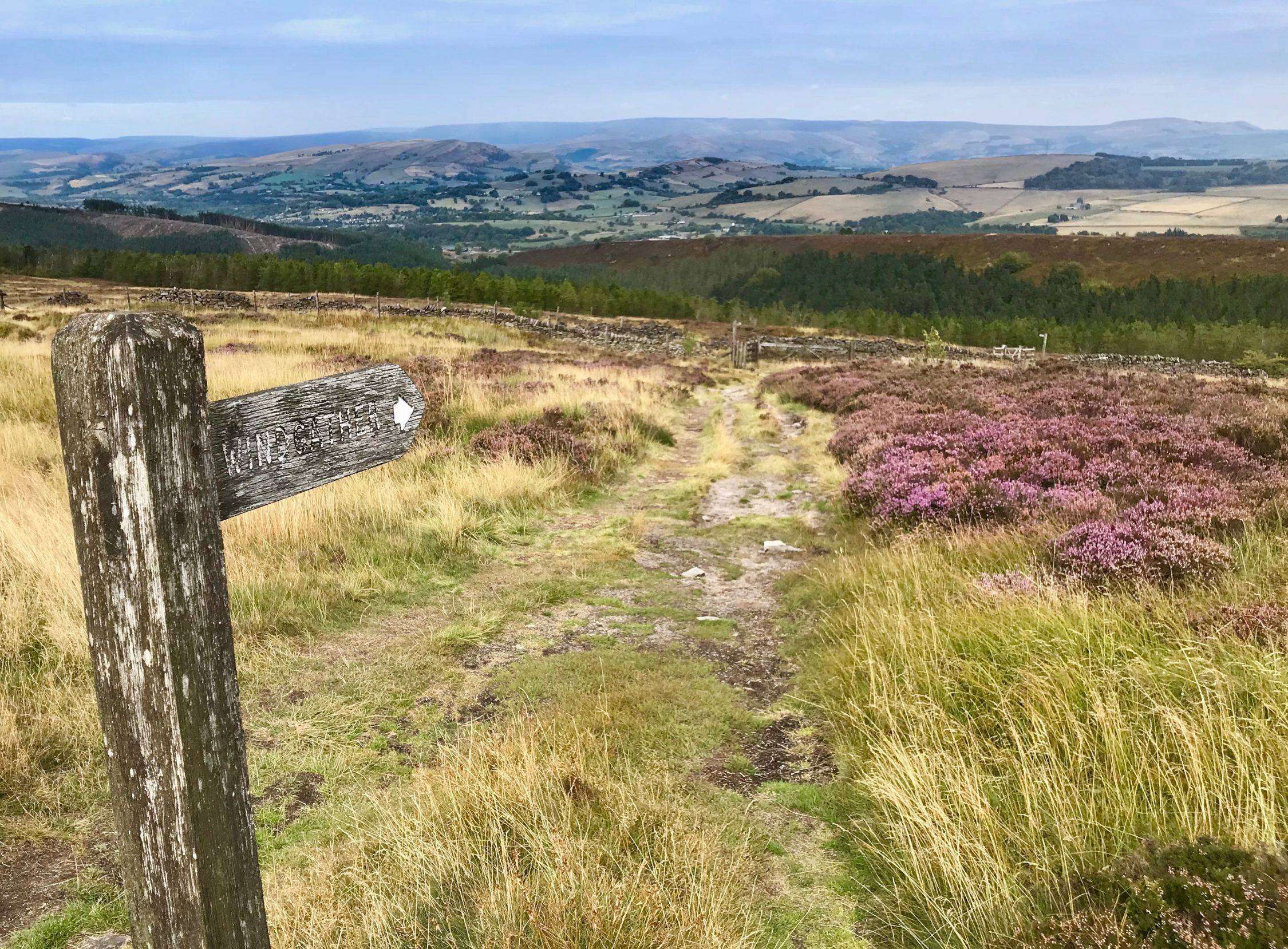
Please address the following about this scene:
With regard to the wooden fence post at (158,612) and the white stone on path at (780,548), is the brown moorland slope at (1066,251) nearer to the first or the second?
the white stone on path at (780,548)

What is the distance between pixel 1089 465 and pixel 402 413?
331 inches

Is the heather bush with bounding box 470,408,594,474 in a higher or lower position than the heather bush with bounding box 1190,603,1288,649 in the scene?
lower

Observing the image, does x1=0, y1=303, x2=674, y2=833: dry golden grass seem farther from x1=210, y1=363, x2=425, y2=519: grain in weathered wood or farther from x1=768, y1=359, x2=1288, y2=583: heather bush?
x1=768, y1=359, x2=1288, y2=583: heather bush

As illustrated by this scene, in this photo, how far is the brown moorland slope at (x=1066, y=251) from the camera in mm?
119312

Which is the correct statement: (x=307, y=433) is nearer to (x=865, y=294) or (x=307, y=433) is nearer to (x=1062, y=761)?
(x=1062, y=761)

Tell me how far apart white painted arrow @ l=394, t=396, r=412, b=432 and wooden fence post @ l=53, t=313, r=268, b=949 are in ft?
2.02

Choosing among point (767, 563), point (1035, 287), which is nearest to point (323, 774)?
point (767, 563)

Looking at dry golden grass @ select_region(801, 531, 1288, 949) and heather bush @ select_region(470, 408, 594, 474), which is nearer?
dry golden grass @ select_region(801, 531, 1288, 949)

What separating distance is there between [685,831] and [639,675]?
2.08 metres

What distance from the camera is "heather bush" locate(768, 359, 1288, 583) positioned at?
579 cm

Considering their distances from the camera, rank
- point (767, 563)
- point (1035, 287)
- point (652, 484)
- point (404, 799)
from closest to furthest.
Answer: point (404, 799) < point (767, 563) < point (652, 484) < point (1035, 287)

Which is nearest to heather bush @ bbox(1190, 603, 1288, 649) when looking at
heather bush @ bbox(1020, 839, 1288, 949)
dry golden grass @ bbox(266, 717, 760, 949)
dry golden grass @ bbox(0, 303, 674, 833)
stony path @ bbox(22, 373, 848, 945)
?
heather bush @ bbox(1020, 839, 1288, 949)

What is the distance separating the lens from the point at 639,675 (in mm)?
5609

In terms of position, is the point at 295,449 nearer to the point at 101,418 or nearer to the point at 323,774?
the point at 101,418
